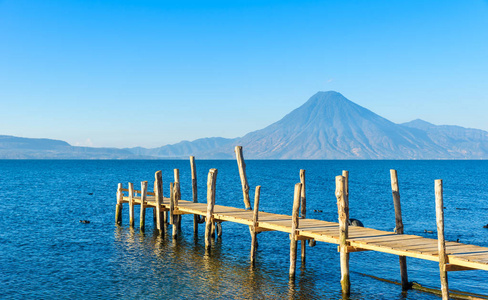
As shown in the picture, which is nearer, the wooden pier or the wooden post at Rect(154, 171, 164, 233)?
the wooden pier

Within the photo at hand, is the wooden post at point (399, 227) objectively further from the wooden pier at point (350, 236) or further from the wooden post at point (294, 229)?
the wooden post at point (294, 229)

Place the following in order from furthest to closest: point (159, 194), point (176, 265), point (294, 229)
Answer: point (159, 194) < point (176, 265) < point (294, 229)

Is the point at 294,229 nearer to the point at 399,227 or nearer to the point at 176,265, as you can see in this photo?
the point at 399,227

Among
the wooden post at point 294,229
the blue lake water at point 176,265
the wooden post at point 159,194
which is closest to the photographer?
the blue lake water at point 176,265

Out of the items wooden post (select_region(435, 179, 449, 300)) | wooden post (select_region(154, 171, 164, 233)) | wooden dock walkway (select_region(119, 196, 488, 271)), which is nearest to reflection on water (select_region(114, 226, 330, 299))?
wooden post (select_region(154, 171, 164, 233))

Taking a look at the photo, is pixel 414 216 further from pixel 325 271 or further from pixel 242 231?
pixel 325 271

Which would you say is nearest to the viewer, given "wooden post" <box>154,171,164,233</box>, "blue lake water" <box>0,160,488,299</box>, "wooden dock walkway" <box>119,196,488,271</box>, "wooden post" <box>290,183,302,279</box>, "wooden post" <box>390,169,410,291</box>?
"wooden dock walkway" <box>119,196,488,271</box>

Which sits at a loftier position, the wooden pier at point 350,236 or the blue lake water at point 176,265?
the wooden pier at point 350,236

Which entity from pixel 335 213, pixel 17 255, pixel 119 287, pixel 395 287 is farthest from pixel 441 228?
pixel 335 213

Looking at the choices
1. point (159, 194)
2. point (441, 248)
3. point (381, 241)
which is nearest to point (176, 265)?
point (159, 194)

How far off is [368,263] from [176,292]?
10.3 m

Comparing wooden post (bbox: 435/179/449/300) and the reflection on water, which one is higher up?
wooden post (bbox: 435/179/449/300)

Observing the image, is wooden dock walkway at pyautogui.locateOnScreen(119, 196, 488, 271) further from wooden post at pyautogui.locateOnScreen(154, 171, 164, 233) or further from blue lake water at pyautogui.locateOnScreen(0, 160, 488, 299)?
wooden post at pyautogui.locateOnScreen(154, 171, 164, 233)

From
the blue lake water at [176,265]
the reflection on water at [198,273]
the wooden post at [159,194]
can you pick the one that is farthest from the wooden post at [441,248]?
the wooden post at [159,194]
